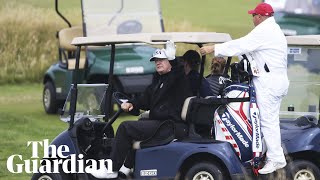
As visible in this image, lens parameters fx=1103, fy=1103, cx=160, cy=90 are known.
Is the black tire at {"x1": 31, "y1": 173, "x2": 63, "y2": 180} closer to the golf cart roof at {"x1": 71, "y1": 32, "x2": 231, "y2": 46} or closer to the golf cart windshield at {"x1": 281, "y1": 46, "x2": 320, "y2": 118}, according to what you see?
the golf cart roof at {"x1": 71, "y1": 32, "x2": 231, "y2": 46}

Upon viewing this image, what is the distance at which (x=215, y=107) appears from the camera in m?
9.48

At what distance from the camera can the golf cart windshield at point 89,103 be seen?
10.3 metres

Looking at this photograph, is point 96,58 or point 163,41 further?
point 96,58

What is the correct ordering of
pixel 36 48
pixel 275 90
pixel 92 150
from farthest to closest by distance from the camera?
pixel 36 48 < pixel 92 150 < pixel 275 90

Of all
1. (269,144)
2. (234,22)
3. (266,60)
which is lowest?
(234,22)

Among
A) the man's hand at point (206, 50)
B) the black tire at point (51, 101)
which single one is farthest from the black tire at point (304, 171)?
the black tire at point (51, 101)

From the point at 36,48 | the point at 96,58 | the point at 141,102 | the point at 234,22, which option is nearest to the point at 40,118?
the point at 96,58

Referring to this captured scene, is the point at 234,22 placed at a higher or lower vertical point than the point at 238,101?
lower

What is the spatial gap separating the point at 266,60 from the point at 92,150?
1.82 metres

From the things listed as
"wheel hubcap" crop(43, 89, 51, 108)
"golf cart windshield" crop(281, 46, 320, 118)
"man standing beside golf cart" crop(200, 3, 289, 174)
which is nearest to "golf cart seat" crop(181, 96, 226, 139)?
"man standing beside golf cart" crop(200, 3, 289, 174)

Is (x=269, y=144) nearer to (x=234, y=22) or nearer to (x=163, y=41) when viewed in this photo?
(x=163, y=41)

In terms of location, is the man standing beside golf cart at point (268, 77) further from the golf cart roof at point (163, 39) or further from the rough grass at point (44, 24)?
the rough grass at point (44, 24)

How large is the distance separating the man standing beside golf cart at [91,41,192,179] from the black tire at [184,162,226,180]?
324 mm

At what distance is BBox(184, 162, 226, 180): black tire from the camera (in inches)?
367
